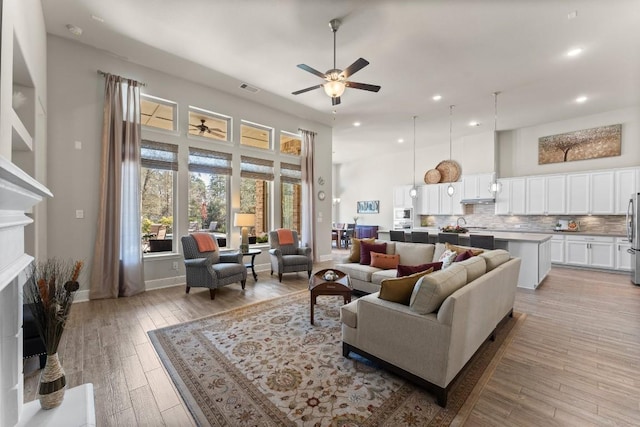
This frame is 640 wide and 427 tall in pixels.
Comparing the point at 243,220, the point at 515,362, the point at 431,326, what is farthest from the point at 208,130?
the point at 515,362

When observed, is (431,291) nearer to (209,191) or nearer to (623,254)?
(209,191)

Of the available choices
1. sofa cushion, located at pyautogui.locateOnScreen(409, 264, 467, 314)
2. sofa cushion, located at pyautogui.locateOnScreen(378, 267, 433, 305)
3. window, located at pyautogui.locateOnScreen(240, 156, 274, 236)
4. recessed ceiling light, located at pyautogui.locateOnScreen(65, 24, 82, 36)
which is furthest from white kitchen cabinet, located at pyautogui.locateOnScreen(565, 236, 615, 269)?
recessed ceiling light, located at pyautogui.locateOnScreen(65, 24, 82, 36)

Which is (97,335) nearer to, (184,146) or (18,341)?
(18,341)

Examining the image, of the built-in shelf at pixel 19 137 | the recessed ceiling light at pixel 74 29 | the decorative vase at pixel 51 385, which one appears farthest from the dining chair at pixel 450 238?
the recessed ceiling light at pixel 74 29

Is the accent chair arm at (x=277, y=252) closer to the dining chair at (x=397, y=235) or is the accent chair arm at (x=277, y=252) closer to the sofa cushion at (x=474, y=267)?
the dining chair at (x=397, y=235)

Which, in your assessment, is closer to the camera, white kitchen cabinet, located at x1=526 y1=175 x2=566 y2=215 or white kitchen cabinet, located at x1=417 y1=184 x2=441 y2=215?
white kitchen cabinet, located at x1=526 y1=175 x2=566 y2=215

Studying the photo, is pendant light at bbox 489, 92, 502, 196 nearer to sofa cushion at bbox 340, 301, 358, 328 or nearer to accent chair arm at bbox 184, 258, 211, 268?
sofa cushion at bbox 340, 301, 358, 328

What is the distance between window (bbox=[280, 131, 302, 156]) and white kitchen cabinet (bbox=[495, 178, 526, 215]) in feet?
18.5

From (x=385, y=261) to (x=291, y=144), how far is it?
4145mm

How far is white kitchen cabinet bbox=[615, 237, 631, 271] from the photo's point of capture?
555cm

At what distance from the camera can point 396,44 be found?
3.70 metres

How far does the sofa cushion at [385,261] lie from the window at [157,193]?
363cm

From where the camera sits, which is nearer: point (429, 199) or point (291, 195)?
point (291, 195)

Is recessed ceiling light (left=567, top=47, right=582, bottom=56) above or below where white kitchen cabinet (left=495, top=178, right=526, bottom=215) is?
above
